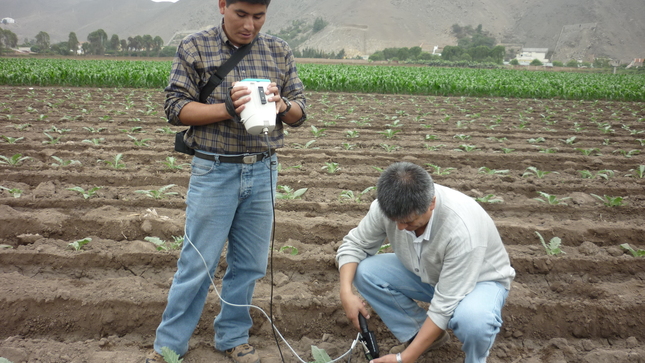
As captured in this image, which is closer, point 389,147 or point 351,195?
point 351,195

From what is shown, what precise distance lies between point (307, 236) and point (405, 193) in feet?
7.39

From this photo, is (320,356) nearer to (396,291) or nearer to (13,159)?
(396,291)

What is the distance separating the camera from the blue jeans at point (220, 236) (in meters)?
2.30

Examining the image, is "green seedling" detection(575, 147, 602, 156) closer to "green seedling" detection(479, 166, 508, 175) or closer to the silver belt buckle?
"green seedling" detection(479, 166, 508, 175)

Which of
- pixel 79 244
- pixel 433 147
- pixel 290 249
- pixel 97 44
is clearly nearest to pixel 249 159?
pixel 290 249

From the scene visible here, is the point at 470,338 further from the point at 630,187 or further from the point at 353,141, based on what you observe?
the point at 353,141

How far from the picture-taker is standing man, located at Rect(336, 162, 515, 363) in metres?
2.18

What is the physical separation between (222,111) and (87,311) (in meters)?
1.83

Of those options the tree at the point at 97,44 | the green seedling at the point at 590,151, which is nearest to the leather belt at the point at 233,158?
the green seedling at the point at 590,151

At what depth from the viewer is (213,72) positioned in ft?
7.28

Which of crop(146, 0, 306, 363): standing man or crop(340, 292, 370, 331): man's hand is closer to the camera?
crop(146, 0, 306, 363): standing man

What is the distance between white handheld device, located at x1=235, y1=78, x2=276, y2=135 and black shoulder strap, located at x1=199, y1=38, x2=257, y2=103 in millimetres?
216

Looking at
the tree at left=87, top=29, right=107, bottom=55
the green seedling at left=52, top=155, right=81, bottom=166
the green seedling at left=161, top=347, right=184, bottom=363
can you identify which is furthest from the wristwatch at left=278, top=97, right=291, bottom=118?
the tree at left=87, top=29, right=107, bottom=55

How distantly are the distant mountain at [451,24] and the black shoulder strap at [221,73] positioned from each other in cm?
11905
